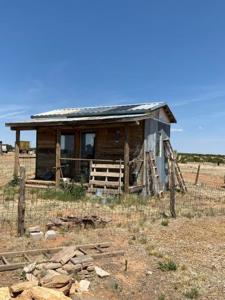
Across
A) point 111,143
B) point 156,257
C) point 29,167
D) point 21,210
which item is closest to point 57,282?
point 156,257

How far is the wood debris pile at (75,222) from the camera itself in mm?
8922

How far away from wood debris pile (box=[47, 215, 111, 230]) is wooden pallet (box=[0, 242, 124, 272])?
1.57 meters

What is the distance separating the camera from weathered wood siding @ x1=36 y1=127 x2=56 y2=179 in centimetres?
1853

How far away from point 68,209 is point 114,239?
3790 mm

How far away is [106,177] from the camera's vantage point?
51.0 feet

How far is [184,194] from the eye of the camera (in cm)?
1781

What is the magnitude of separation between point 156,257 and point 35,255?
238cm

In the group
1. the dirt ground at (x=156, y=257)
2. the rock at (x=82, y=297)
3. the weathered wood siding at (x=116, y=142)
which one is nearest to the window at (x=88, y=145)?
the weathered wood siding at (x=116, y=142)

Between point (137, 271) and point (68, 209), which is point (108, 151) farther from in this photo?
point (137, 271)

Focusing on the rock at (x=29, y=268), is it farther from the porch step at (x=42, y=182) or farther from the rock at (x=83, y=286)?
the porch step at (x=42, y=182)

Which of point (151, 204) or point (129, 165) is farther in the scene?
point (129, 165)

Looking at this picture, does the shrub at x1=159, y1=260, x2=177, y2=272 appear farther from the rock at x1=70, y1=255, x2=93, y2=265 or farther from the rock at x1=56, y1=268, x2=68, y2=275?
the rock at x1=56, y1=268, x2=68, y2=275

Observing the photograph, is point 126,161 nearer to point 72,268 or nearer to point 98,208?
point 98,208

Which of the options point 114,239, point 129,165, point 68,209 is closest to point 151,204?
point 129,165
